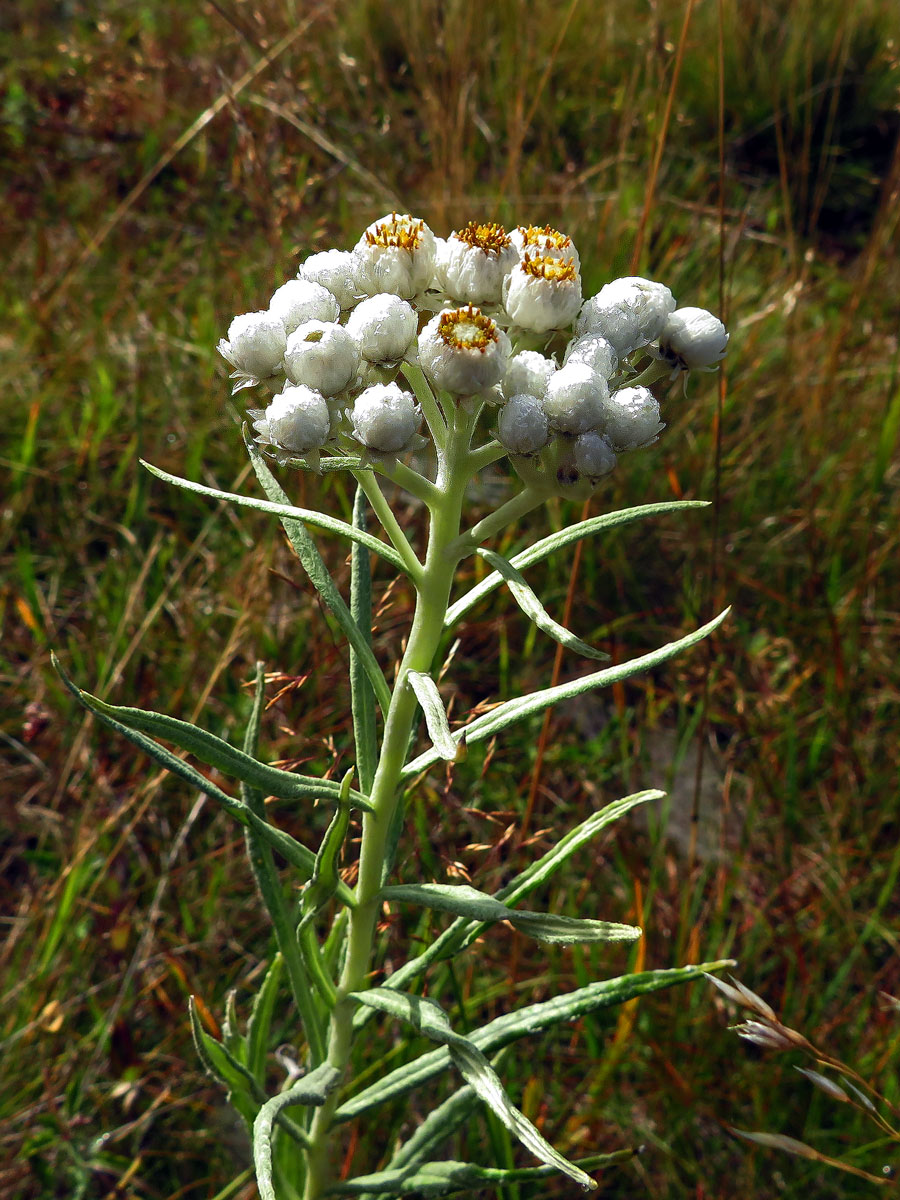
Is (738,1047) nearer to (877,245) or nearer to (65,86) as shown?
(877,245)

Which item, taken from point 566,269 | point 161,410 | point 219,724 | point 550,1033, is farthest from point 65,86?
point 550,1033

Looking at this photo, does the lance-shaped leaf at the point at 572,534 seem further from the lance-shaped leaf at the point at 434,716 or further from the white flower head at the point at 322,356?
the white flower head at the point at 322,356

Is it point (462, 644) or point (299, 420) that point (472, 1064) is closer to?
point (299, 420)

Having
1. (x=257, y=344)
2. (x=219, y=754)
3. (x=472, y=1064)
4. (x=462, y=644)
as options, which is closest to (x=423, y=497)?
(x=257, y=344)

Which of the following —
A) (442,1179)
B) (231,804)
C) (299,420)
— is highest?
(299,420)

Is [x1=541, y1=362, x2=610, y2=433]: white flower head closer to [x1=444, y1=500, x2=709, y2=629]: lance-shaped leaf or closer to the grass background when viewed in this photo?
[x1=444, y1=500, x2=709, y2=629]: lance-shaped leaf

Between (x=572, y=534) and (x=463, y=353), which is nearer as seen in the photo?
(x=463, y=353)

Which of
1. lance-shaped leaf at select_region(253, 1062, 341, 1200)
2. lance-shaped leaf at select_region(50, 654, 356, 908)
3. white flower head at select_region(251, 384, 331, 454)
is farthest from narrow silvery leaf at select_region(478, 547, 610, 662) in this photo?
lance-shaped leaf at select_region(253, 1062, 341, 1200)

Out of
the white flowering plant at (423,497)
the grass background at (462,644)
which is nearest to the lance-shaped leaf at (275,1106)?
the white flowering plant at (423,497)
